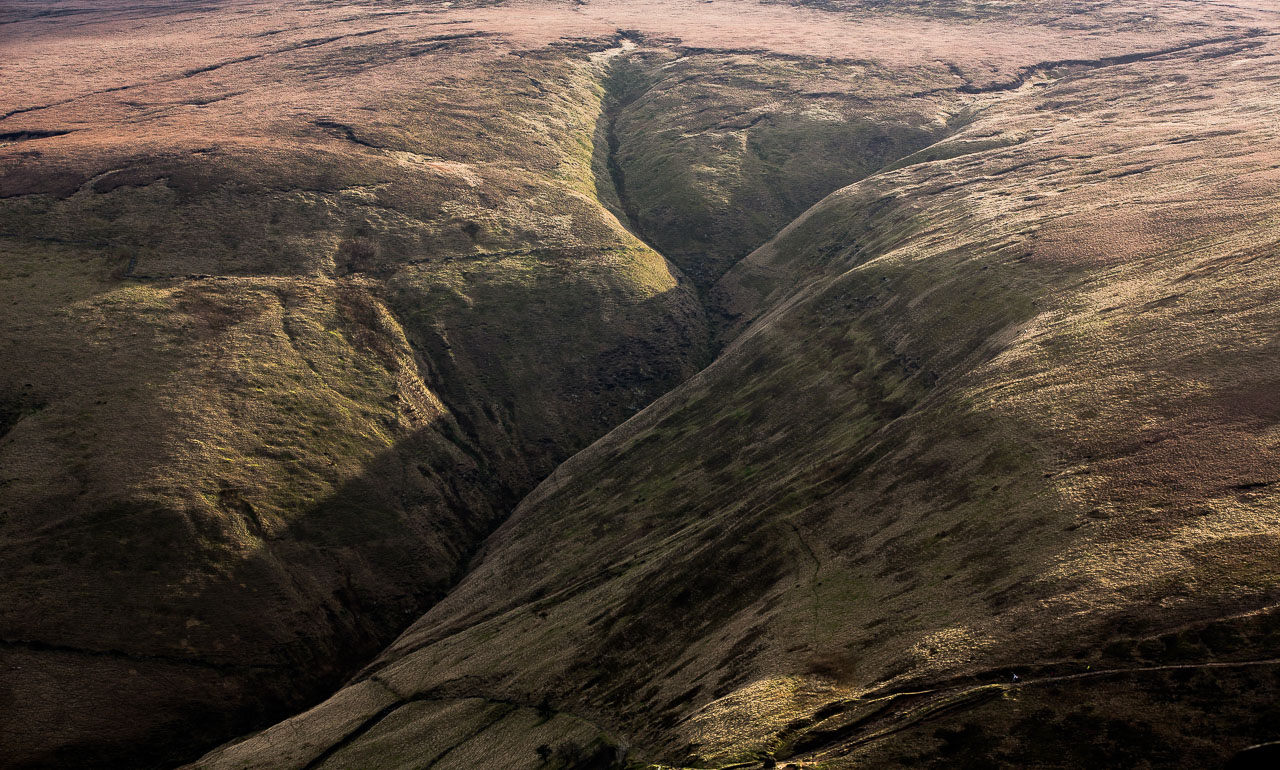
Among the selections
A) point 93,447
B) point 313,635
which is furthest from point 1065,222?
point 93,447

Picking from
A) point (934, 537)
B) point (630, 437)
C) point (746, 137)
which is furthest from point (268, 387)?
point (746, 137)

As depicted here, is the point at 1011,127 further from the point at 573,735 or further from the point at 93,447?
the point at 93,447

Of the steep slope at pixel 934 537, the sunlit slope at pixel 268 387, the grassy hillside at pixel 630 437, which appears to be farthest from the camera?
the sunlit slope at pixel 268 387

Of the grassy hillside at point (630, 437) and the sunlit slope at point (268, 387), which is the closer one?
the grassy hillside at point (630, 437)

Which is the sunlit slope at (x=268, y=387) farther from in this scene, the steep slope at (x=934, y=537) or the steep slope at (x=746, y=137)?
the steep slope at (x=746, y=137)

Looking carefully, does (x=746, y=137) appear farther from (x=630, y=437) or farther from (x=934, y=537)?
(x=934, y=537)

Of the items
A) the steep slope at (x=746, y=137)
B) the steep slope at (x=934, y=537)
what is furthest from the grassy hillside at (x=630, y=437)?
the steep slope at (x=746, y=137)

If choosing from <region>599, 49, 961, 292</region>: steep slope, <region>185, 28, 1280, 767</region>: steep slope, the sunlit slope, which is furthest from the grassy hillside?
<region>599, 49, 961, 292</region>: steep slope

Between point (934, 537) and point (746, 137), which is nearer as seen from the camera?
point (934, 537)
